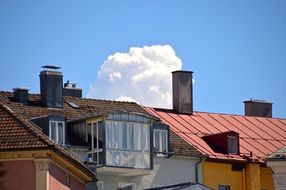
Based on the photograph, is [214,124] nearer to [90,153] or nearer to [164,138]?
[164,138]

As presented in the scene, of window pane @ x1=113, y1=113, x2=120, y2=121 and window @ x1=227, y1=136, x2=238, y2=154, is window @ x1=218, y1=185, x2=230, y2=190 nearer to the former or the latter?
window @ x1=227, y1=136, x2=238, y2=154

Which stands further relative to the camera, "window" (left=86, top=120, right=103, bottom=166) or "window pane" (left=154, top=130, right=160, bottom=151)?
"window pane" (left=154, top=130, right=160, bottom=151)

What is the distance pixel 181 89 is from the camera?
79.2 meters

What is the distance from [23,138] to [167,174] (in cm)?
1405

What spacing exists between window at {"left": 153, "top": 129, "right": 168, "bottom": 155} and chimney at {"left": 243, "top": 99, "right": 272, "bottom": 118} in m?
16.1

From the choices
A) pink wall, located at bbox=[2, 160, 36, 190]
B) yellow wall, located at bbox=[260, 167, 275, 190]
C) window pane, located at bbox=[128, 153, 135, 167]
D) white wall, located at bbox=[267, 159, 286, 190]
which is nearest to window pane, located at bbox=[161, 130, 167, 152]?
window pane, located at bbox=[128, 153, 135, 167]

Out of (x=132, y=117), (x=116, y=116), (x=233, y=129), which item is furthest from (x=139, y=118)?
(x=233, y=129)

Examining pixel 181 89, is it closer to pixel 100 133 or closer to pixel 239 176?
pixel 239 176

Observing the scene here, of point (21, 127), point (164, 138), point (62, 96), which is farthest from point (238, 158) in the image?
point (21, 127)

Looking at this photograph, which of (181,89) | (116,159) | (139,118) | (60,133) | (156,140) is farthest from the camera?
(181,89)

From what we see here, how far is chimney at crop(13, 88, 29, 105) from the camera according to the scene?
228 feet

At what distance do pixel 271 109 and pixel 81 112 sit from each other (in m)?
21.0

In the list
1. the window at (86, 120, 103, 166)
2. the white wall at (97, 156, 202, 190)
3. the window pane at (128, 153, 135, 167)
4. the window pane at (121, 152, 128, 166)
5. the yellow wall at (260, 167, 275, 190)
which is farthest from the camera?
the yellow wall at (260, 167, 275, 190)

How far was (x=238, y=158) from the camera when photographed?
248 feet
